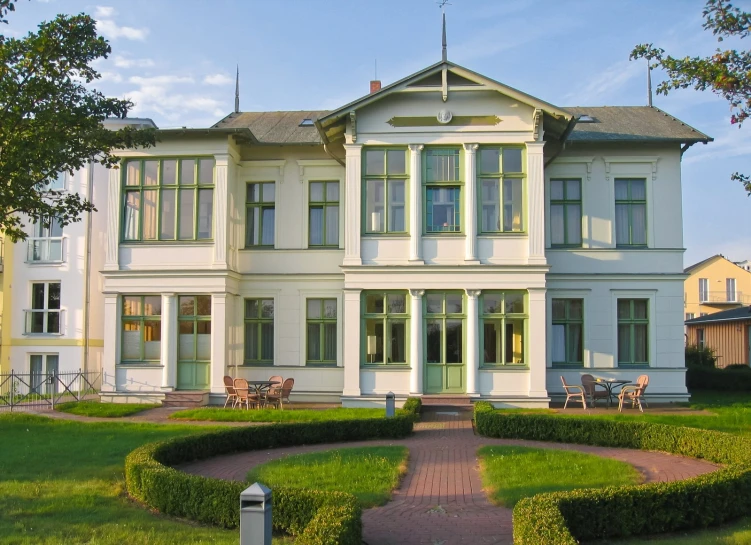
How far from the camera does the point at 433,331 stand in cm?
2134

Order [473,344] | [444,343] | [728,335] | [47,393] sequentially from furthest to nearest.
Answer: [728,335] < [47,393] < [444,343] < [473,344]

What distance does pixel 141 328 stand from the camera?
22609mm

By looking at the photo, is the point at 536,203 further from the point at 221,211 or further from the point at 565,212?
the point at 221,211

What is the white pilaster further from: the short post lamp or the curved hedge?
the curved hedge

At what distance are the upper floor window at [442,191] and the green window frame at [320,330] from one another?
426 centimetres

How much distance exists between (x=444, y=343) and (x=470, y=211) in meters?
3.74

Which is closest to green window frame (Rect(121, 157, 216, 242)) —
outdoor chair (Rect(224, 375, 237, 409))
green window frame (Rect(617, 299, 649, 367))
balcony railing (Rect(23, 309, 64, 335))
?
outdoor chair (Rect(224, 375, 237, 409))

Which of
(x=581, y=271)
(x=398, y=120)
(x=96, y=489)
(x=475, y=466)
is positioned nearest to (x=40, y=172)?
(x=96, y=489)

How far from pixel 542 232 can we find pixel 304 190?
7.47m

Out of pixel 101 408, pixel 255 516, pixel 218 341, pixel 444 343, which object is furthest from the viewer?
pixel 218 341

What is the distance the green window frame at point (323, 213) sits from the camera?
77.5ft

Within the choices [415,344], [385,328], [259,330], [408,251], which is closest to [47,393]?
[259,330]

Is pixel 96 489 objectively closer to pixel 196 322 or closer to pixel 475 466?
pixel 475 466

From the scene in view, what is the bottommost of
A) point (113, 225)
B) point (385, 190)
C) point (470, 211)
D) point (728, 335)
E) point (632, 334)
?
point (728, 335)
